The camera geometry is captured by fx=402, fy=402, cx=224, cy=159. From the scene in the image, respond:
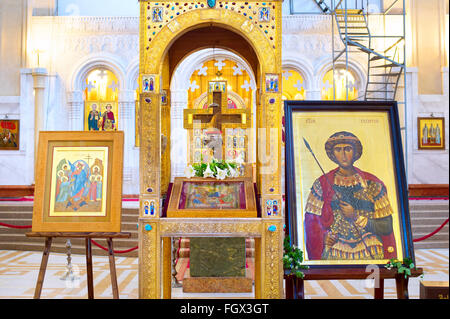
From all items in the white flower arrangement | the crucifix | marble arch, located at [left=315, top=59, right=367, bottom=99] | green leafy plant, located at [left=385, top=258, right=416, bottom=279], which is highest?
marble arch, located at [left=315, top=59, right=367, bottom=99]

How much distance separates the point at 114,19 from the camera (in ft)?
37.0

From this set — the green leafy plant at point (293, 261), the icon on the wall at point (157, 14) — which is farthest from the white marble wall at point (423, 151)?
the icon on the wall at point (157, 14)

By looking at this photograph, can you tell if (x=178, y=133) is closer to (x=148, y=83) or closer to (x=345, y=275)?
(x=148, y=83)

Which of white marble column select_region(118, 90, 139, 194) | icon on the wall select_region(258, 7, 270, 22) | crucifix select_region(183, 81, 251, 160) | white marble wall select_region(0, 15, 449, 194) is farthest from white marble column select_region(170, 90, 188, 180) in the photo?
icon on the wall select_region(258, 7, 270, 22)

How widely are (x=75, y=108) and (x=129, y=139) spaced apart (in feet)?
5.93

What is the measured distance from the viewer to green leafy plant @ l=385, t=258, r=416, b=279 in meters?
3.17

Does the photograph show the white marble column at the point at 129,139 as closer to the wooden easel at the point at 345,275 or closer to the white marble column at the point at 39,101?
the white marble column at the point at 39,101

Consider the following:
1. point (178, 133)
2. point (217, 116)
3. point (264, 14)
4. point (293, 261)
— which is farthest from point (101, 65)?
point (293, 261)

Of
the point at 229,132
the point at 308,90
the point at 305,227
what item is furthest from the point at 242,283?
the point at 308,90

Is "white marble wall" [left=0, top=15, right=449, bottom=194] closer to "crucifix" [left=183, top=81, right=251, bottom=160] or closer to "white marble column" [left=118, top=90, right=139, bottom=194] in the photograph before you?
"white marble column" [left=118, top=90, right=139, bottom=194]

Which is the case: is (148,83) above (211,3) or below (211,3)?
below

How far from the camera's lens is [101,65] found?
11547mm

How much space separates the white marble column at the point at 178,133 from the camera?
1116 centimetres

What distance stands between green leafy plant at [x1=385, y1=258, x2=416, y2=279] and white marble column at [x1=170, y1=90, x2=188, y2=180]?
8.29 meters
